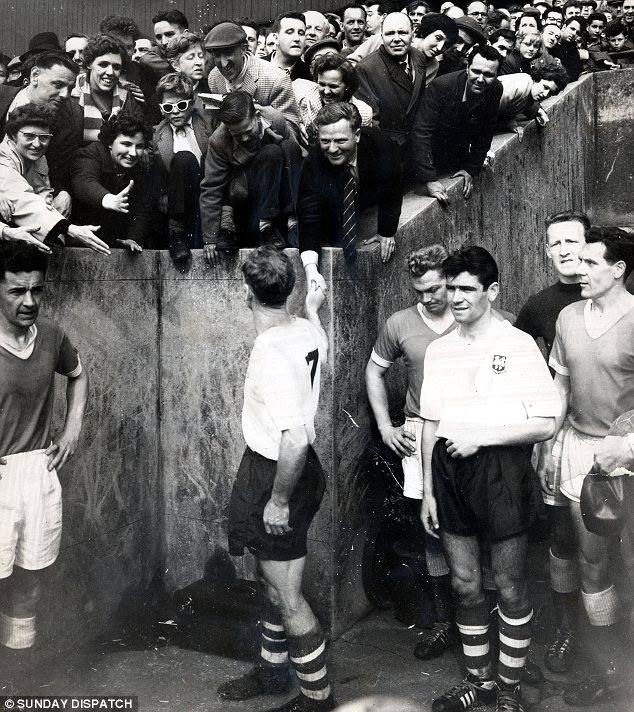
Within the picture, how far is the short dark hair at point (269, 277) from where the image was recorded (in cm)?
360

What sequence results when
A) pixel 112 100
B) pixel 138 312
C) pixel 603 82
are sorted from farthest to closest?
pixel 603 82, pixel 112 100, pixel 138 312

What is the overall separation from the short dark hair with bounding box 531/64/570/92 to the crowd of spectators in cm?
31

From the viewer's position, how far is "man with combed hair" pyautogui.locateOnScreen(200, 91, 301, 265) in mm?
4488

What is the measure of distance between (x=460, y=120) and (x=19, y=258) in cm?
311

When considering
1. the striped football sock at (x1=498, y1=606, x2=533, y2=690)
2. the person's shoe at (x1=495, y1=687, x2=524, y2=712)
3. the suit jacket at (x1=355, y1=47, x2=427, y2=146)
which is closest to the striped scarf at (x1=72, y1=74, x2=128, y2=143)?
the suit jacket at (x1=355, y1=47, x2=427, y2=146)

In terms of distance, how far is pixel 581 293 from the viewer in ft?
12.6

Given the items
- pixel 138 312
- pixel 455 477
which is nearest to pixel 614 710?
pixel 455 477

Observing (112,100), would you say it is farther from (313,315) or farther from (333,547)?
(333,547)

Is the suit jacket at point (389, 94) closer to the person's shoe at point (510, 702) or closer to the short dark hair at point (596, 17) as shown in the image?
the short dark hair at point (596, 17)

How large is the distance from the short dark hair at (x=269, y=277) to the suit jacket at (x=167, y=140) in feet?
4.51

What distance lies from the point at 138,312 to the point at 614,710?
10.3 ft

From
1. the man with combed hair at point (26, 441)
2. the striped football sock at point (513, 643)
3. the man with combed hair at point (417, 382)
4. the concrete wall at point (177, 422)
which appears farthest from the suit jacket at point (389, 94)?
the striped football sock at point (513, 643)

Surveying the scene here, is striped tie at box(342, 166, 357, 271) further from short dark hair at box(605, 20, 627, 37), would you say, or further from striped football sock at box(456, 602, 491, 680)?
short dark hair at box(605, 20, 627, 37)

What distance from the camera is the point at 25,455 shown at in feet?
12.5
